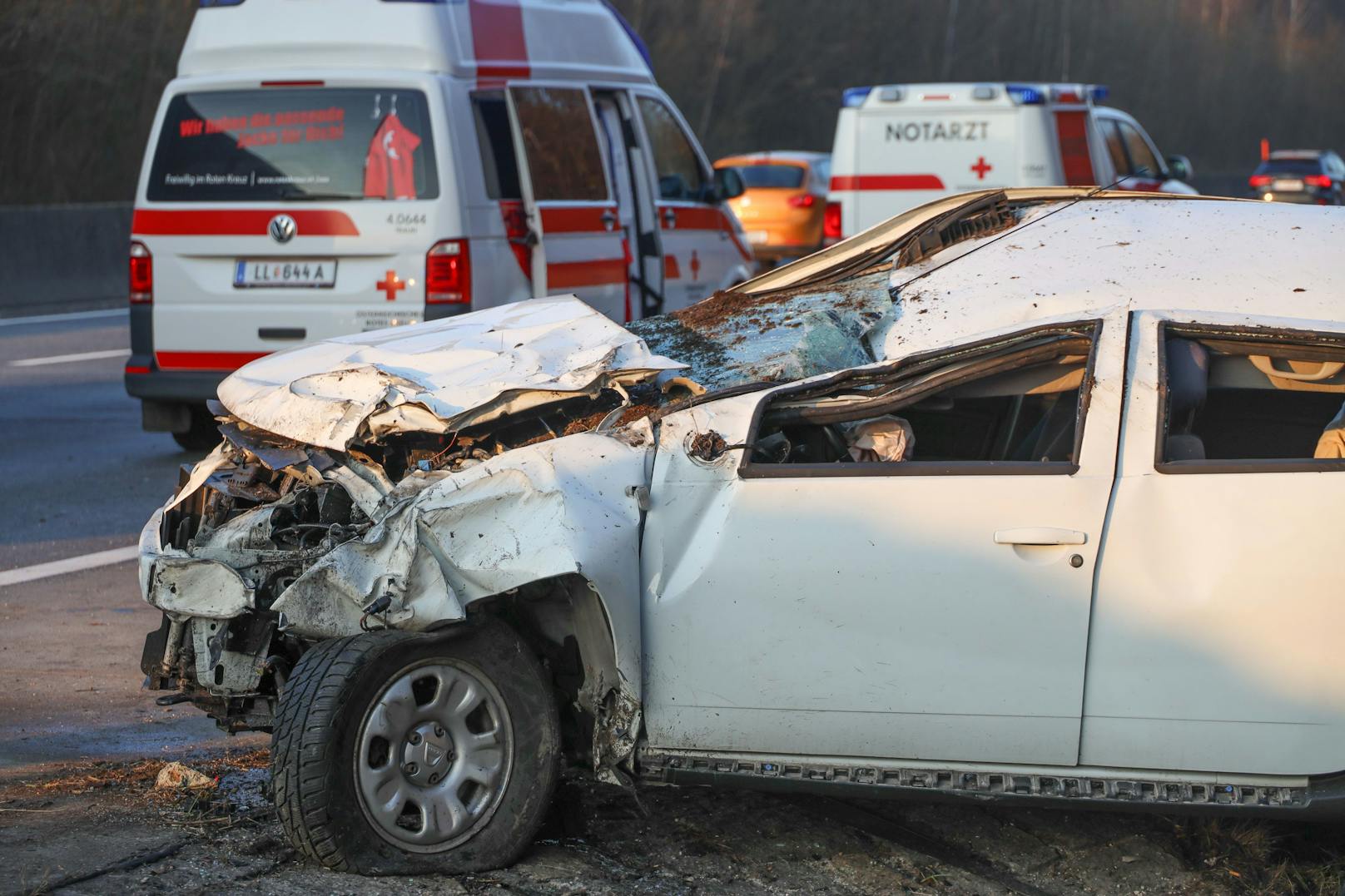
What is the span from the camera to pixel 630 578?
3791mm

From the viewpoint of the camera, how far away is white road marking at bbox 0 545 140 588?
22.2 feet

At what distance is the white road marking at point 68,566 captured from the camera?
267 inches

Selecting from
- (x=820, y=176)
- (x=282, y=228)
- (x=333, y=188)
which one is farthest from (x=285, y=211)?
(x=820, y=176)

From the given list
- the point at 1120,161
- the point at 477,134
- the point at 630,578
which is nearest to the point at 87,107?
the point at 1120,161

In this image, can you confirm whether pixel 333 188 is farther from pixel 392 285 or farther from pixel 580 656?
pixel 580 656

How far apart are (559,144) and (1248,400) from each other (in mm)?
5862

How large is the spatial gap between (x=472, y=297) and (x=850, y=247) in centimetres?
342

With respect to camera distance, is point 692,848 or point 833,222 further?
point 833,222

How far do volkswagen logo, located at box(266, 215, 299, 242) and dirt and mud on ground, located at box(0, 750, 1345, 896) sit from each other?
4.60 meters

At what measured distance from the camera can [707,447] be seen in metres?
3.85

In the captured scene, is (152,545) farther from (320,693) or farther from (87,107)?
(87,107)

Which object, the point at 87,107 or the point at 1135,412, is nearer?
the point at 1135,412

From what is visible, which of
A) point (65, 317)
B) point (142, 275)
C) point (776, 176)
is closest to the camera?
point (142, 275)

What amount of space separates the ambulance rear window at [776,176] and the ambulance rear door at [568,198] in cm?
1361
